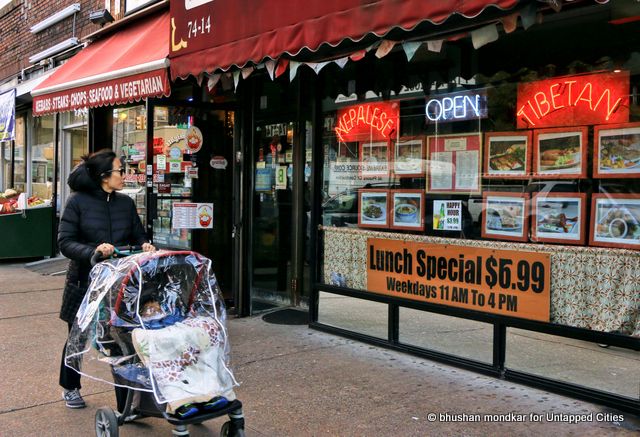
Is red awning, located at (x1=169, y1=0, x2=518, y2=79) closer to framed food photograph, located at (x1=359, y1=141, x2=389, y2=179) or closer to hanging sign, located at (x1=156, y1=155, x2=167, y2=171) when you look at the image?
hanging sign, located at (x1=156, y1=155, x2=167, y2=171)

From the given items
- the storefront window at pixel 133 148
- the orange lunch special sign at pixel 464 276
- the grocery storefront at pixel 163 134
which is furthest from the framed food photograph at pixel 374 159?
the storefront window at pixel 133 148

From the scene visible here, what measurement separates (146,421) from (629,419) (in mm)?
3309

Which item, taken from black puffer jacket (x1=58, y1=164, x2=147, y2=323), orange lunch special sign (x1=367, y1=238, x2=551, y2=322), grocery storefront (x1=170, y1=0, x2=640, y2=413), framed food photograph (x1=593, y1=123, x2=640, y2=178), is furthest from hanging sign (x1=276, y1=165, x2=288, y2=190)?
framed food photograph (x1=593, y1=123, x2=640, y2=178)

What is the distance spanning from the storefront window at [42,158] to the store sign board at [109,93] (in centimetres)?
417

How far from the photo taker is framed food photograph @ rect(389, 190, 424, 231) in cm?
542

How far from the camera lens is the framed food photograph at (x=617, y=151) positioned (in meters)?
4.15

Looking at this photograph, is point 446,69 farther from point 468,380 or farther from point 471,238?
point 468,380

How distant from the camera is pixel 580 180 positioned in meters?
4.43

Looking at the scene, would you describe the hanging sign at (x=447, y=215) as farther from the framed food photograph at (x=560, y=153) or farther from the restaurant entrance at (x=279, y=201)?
the restaurant entrance at (x=279, y=201)

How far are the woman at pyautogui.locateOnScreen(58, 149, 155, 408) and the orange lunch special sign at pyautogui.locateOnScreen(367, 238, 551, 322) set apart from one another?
242 cm

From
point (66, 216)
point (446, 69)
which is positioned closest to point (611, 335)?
point (446, 69)

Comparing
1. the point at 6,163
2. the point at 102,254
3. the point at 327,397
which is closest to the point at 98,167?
the point at 102,254

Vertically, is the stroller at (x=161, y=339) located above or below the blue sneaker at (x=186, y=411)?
above

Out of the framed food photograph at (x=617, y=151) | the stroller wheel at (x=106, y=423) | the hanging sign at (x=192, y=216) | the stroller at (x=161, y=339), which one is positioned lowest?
the stroller wheel at (x=106, y=423)
